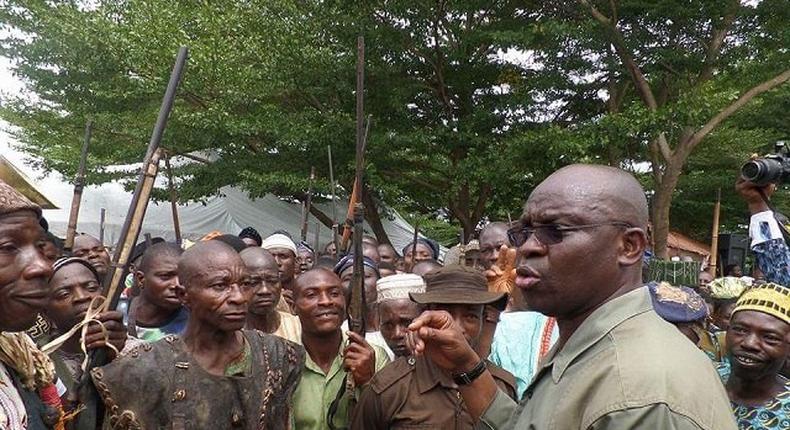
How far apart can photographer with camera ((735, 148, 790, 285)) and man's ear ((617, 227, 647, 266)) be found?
7.56 ft

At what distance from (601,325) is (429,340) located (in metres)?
0.81

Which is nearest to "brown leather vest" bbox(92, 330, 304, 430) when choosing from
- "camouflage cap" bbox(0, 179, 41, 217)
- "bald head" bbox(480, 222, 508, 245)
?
"camouflage cap" bbox(0, 179, 41, 217)

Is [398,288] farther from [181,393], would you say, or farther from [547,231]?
[547,231]

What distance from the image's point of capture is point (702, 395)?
1.55m

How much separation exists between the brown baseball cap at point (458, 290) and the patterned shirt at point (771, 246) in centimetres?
148

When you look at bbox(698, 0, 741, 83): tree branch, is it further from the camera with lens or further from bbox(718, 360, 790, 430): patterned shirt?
bbox(718, 360, 790, 430): patterned shirt

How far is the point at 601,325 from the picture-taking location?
1776mm

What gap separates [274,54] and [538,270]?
35.2 ft

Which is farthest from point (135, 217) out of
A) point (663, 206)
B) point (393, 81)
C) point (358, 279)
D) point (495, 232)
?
point (663, 206)

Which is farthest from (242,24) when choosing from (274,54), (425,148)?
(425,148)

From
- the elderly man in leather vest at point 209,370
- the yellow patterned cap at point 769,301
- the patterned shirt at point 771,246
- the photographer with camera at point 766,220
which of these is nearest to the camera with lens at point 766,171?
the photographer with camera at point 766,220

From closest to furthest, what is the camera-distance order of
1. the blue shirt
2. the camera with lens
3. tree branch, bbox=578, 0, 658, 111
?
the blue shirt
the camera with lens
tree branch, bbox=578, 0, 658, 111

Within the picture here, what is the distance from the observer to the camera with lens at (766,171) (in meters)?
3.80

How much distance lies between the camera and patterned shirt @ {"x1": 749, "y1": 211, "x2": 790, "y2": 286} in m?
3.88
